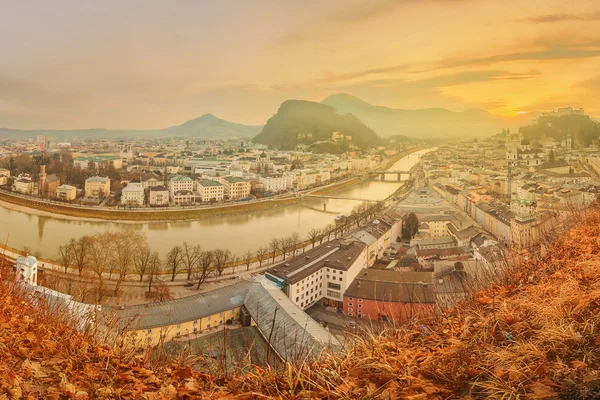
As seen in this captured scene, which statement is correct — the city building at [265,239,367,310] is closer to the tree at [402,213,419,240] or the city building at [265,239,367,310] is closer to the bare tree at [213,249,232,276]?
the bare tree at [213,249,232,276]

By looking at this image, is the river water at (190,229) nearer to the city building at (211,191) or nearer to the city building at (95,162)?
the city building at (211,191)

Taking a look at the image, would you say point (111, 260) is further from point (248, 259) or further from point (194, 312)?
point (194, 312)

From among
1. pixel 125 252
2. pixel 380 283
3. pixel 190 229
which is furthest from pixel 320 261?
pixel 190 229

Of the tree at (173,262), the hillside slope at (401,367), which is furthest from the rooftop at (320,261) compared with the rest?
the hillside slope at (401,367)

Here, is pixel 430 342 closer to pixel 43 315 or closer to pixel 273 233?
pixel 43 315

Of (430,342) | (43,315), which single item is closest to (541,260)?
(430,342)

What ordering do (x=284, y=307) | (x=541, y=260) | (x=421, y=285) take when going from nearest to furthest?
(x=541, y=260) < (x=284, y=307) < (x=421, y=285)

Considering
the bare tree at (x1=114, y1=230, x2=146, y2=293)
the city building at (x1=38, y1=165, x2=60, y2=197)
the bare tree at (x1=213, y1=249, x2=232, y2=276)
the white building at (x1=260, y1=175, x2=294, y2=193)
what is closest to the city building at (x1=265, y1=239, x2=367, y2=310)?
the bare tree at (x1=213, y1=249, x2=232, y2=276)
